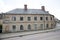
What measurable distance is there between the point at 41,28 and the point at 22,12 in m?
7.99

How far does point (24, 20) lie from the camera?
1754 inches

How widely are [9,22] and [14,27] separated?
7.13 ft

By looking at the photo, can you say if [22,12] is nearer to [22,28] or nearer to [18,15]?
[18,15]

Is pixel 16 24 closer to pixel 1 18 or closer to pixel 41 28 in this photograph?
pixel 1 18

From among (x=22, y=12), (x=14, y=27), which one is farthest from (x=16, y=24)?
(x=22, y=12)

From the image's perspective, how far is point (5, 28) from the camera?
4216cm

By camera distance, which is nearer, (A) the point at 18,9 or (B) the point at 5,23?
(B) the point at 5,23

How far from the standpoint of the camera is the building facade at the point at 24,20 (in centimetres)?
4272

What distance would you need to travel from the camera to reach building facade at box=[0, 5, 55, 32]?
4272cm

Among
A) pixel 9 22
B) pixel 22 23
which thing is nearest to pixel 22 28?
pixel 22 23

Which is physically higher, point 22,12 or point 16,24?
point 22,12

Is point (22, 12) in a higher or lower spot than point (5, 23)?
higher

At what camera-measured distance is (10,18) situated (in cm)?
4350

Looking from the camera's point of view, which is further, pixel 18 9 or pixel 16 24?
pixel 18 9
